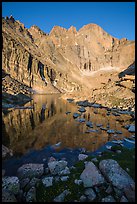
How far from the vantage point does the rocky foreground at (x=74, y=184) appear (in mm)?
7461

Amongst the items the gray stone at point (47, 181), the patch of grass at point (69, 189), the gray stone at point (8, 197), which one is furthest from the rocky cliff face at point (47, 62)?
the gray stone at point (8, 197)

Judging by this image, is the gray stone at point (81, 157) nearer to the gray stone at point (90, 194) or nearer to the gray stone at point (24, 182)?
the gray stone at point (90, 194)

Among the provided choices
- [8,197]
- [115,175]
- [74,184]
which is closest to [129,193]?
[115,175]

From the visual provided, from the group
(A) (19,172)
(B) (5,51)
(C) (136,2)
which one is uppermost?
(B) (5,51)

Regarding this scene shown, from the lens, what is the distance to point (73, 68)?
182 meters

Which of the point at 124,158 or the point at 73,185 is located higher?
the point at 124,158

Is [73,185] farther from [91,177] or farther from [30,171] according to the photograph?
[30,171]

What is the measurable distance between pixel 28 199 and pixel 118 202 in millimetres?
4300

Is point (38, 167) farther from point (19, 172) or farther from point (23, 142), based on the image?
point (23, 142)

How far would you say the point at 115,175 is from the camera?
8453 mm

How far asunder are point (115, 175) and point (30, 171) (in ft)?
17.9

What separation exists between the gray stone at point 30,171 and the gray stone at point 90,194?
3.39 metres

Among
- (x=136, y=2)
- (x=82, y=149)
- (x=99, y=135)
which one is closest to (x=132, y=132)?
(x=99, y=135)

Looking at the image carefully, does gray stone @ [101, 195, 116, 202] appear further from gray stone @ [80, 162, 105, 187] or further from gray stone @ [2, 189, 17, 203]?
gray stone @ [2, 189, 17, 203]
